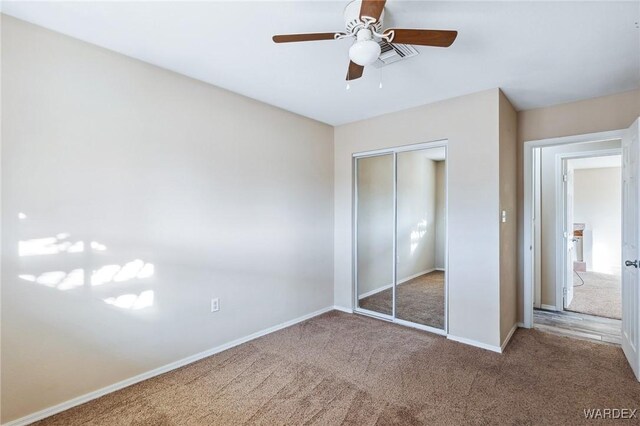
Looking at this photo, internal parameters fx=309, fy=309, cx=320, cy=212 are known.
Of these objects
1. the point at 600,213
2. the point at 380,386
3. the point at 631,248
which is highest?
the point at 600,213

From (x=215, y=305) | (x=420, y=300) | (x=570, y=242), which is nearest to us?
(x=215, y=305)

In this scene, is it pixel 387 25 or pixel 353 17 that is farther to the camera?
pixel 387 25

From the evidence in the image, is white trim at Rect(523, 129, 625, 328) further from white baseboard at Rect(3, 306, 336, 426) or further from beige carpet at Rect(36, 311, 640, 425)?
white baseboard at Rect(3, 306, 336, 426)

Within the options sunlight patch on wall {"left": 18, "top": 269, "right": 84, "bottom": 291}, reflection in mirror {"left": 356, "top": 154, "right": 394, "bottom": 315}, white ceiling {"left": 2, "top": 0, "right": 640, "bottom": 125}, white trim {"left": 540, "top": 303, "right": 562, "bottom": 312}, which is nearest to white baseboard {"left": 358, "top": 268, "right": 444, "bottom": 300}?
A: reflection in mirror {"left": 356, "top": 154, "right": 394, "bottom": 315}

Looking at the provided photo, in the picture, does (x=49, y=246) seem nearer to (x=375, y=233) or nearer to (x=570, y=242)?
(x=375, y=233)

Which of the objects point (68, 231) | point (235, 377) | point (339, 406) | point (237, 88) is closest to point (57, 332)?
point (68, 231)

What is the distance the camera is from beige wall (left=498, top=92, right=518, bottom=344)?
9.91 ft

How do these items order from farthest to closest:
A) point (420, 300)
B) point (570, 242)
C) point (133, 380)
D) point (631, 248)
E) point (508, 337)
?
point (570, 242)
point (420, 300)
point (508, 337)
point (631, 248)
point (133, 380)

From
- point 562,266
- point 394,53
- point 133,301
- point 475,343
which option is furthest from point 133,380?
point 562,266

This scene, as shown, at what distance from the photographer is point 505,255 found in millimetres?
3150

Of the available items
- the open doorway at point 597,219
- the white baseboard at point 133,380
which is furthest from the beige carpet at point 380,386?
the open doorway at point 597,219

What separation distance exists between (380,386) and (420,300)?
1586 millimetres

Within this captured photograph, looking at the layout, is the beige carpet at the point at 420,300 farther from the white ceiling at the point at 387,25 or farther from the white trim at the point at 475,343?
the white ceiling at the point at 387,25

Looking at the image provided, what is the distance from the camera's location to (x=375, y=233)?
410 centimetres
